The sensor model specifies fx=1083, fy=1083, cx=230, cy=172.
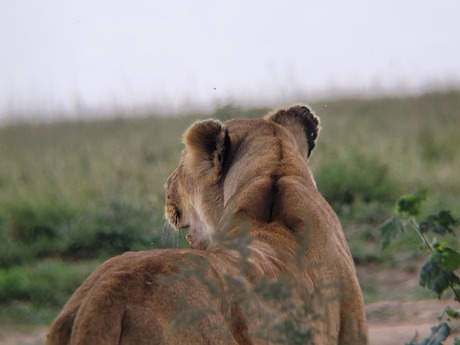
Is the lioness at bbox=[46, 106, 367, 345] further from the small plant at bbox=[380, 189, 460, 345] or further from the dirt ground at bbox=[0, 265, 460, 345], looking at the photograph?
the dirt ground at bbox=[0, 265, 460, 345]

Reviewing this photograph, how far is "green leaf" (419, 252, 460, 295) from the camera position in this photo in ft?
13.4

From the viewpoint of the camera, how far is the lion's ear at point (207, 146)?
4211 millimetres

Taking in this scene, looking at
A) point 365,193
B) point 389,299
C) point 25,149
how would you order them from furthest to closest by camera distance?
point 25,149 → point 365,193 → point 389,299

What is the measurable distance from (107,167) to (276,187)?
7598 mm

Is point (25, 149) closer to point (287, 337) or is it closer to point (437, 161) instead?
point (437, 161)

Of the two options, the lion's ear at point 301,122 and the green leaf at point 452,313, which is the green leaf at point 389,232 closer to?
the green leaf at point 452,313

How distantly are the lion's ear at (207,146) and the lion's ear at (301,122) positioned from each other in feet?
1.40

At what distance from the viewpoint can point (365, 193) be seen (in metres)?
9.59

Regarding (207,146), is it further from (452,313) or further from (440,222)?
(452,313)

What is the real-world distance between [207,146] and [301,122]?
1.93 feet

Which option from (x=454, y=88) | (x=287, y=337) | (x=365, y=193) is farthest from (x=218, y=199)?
(x=454, y=88)

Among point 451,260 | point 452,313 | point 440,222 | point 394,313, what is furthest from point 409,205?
point 394,313

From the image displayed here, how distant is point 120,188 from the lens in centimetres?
1038

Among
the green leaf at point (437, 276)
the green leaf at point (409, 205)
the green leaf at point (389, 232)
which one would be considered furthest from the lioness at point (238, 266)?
the green leaf at point (437, 276)
